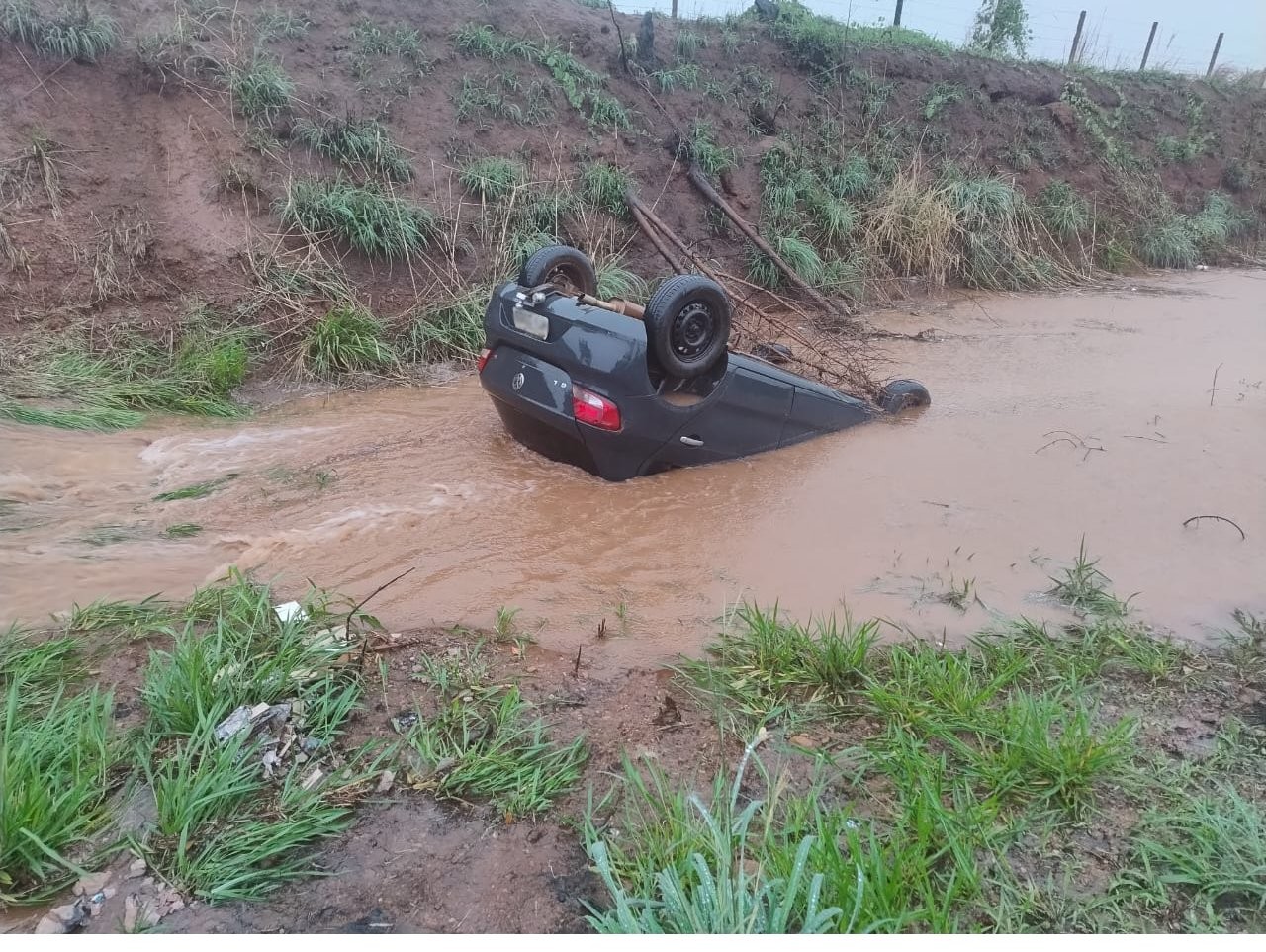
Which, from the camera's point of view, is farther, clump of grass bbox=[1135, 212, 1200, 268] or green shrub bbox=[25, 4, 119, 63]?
clump of grass bbox=[1135, 212, 1200, 268]

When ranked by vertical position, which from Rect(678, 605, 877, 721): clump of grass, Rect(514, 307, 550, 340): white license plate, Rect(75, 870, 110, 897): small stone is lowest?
Rect(75, 870, 110, 897): small stone

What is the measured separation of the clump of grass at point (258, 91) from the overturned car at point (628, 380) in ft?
15.4

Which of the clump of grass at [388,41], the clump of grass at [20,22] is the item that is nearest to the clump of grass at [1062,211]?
the clump of grass at [388,41]

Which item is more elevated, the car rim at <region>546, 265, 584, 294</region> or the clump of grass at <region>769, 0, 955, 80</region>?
the clump of grass at <region>769, 0, 955, 80</region>

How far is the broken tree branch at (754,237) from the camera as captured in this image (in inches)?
346

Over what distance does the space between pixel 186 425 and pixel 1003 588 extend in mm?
4906

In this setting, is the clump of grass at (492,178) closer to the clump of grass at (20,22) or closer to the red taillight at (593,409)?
the clump of grass at (20,22)

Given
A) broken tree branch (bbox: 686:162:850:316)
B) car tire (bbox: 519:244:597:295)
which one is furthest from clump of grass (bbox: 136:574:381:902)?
broken tree branch (bbox: 686:162:850:316)

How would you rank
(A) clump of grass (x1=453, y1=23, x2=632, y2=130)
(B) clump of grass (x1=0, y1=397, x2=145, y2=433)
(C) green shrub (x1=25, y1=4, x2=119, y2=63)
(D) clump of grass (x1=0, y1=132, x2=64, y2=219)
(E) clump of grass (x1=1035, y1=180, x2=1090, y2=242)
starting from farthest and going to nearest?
(E) clump of grass (x1=1035, y1=180, x2=1090, y2=242) → (A) clump of grass (x1=453, y1=23, x2=632, y2=130) → (C) green shrub (x1=25, y1=4, x2=119, y2=63) → (D) clump of grass (x1=0, y1=132, x2=64, y2=219) → (B) clump of grass (x1=0, y1=397, x2=145, y2=433)

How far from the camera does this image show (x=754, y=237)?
906 cm

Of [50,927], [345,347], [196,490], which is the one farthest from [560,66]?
[50,927]

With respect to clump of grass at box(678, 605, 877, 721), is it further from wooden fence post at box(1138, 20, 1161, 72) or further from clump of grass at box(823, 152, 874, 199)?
wooden fence post at box(1138, 20, 1161, 72)

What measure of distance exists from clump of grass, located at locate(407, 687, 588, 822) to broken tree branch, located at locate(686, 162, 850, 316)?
7.07 meters

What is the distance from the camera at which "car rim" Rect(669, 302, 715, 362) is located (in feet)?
12.8
